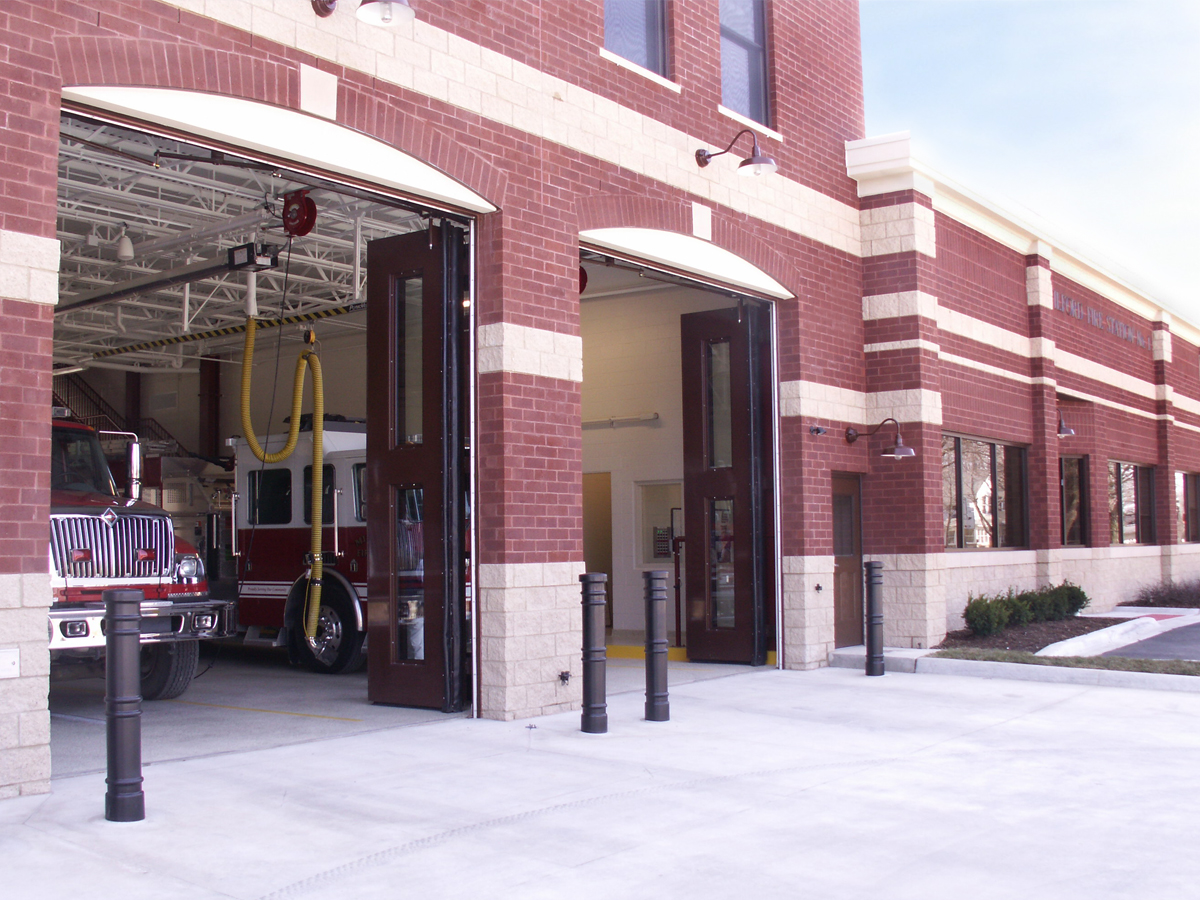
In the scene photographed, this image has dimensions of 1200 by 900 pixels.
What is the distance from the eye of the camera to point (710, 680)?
12922 mm

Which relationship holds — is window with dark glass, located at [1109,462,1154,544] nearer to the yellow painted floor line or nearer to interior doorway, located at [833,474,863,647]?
interior doorway, located at [833,474,863,647]

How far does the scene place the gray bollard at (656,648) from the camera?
9680 millimetres

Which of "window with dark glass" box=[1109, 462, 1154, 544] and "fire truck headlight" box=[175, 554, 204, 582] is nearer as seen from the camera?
"fire truck headlight" box=[175, 554, 204, 582]

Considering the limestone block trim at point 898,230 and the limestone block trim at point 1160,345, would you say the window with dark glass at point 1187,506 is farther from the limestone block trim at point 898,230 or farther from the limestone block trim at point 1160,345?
the limestone block trim at point 898,230

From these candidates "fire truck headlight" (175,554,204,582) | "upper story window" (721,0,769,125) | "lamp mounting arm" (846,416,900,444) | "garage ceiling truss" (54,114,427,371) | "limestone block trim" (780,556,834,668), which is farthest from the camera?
"garage ceiling truss" (54,114,427,371)

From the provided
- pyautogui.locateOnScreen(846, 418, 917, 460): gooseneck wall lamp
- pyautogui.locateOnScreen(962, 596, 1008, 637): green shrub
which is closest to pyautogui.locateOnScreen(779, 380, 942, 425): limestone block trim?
pyautogui.locateOnScreen(846, 418, 917, 460): gooseneck wall lamp

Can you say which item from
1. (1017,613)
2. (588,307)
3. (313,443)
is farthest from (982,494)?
(313,443)

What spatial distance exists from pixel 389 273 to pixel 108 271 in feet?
40.9

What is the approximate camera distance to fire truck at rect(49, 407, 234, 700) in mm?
9797

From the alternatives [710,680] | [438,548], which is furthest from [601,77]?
[710,680]

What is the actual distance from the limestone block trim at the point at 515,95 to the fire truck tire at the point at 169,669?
590cm

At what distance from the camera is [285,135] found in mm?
8648

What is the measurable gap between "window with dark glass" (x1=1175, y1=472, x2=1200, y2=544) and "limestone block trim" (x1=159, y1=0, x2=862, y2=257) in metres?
17.6

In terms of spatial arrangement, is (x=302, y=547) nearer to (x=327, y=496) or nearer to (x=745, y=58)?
(x=327, y=496)
